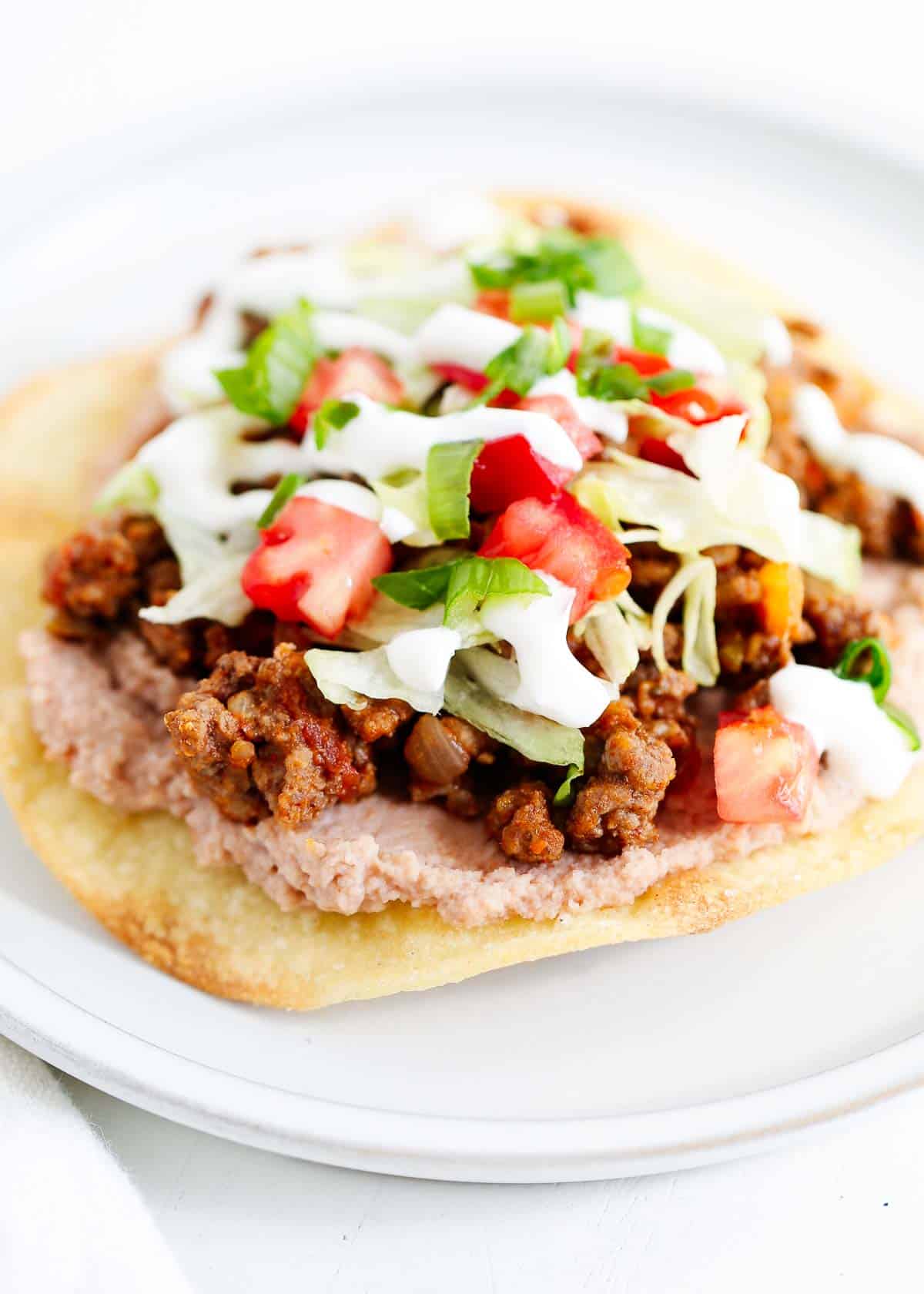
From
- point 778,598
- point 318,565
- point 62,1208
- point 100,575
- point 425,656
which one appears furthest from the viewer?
point 100,575

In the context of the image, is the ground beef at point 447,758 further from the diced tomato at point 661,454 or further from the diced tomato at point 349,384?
the diced tomato at point 349,384

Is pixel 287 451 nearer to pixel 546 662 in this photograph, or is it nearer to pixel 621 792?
pixel 546 662

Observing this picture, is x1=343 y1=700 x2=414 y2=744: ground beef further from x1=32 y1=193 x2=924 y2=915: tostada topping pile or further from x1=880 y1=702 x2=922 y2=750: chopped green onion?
x1=880 y1=702 x2=922 y2=750: chopped green onion

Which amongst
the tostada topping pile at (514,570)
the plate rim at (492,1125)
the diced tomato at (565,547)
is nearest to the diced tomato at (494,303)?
the tostada topping pile at (514,570)

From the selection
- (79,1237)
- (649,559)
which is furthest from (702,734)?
(79,1237)

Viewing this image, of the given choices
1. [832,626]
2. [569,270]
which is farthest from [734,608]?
[569,270]

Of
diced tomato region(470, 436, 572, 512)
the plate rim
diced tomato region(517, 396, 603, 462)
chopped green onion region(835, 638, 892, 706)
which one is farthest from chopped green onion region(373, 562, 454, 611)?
the plate rim
